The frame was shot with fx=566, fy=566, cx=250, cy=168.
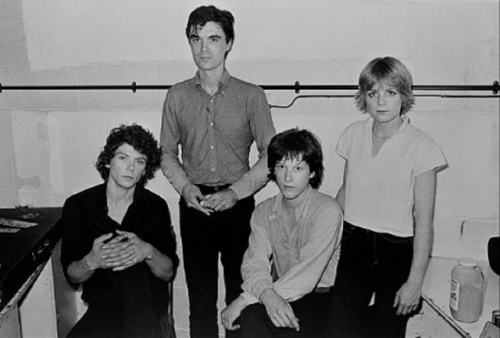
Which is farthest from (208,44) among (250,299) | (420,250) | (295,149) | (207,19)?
(420,250)

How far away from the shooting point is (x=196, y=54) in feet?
6.32

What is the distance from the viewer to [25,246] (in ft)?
5.91

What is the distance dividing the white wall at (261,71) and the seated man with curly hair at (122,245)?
49 centimetres

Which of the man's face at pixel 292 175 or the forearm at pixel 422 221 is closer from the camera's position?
the forearm at pixel 422 221

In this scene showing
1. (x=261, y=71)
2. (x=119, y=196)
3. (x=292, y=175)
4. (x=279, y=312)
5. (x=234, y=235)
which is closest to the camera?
(x=279, y=312)

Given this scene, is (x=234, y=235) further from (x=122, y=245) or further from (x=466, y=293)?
(x=466, y=293)

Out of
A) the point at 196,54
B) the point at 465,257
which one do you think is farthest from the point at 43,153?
the point at 465,257

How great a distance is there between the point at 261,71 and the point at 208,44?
1.19 feet

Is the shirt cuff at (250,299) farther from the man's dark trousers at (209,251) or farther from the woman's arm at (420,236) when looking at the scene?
the woman's arm at (420,236)

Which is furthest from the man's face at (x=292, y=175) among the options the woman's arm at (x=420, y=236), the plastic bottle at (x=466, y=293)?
the plastic bottle at (x=466, y=293)

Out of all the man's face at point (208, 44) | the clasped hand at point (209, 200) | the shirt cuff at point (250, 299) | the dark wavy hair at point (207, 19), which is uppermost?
the dark wavy hair at point (207, 19)

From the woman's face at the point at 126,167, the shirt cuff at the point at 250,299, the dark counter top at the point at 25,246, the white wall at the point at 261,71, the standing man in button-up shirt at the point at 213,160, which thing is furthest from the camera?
the white wall at the point at 261,71

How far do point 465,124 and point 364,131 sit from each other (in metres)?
0.59

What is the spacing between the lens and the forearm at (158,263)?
5.95ft
